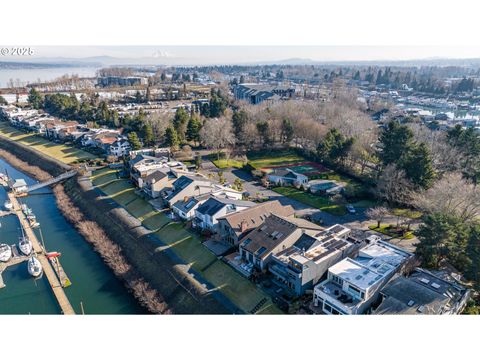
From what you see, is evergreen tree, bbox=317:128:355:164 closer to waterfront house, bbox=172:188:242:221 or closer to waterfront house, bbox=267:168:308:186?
waterfront house, bbox=267:168:308:186

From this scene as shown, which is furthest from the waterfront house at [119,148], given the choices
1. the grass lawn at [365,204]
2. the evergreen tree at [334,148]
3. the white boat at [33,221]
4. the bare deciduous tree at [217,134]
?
the grass lawn at [365,204]

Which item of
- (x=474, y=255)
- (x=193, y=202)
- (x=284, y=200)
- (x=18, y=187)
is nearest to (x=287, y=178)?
(x=284, y=200)

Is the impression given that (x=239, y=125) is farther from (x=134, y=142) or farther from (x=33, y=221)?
(x=33, y=221)

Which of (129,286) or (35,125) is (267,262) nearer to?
(129,286)

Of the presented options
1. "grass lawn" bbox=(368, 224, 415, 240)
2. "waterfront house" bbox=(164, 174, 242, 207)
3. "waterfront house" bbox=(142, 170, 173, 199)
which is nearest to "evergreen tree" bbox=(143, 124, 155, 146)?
"waterfront house" bbox=(142, 170, 173, 199)

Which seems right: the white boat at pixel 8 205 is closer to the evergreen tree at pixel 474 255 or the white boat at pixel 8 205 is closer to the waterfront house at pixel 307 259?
the waterfront house at pixel 307 259

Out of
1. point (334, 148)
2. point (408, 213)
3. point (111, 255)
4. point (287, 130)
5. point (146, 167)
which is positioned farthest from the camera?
point (287, 130)

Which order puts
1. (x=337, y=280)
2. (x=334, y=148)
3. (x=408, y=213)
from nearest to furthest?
(x=337, y=280), (x=408, y=213), (x=334, y=148)
